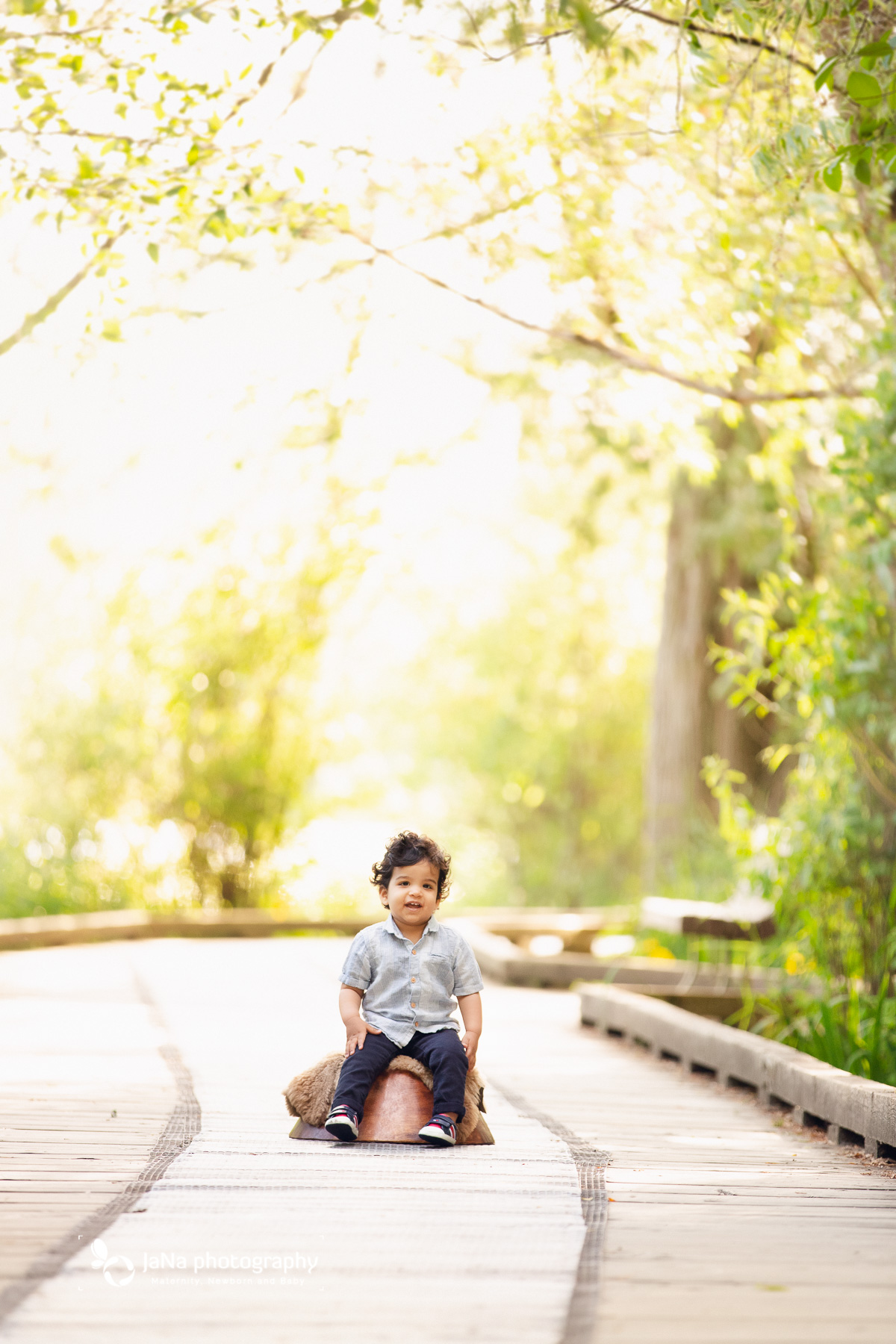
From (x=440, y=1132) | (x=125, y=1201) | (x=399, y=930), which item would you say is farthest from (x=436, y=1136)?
(x=125, y=1201)

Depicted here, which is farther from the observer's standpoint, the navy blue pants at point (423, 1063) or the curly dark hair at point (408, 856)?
the curly dark hair at point (408, 856)

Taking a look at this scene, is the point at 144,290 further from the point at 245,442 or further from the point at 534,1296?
the point at 534,1296

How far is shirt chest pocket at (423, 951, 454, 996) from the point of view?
4109 millimetres

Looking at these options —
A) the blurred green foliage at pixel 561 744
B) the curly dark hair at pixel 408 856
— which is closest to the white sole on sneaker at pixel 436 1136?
the curly dark hair at pixel 408 856

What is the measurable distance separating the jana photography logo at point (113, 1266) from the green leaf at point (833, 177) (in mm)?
3290

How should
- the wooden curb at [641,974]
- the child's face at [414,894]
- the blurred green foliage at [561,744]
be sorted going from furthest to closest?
the blurred green foliage at [561,744] → the wooden curb at [641,974] → the child's face at [414,894]

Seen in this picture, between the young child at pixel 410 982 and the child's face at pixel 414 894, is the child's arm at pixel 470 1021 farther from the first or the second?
the child's face at pixel 414 894

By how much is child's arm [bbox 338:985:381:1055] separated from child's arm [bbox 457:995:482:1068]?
0.26 metres

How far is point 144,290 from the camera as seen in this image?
6.24 metres

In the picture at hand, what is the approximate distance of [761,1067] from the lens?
487 centimetres

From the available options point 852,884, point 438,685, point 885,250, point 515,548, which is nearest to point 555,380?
point 885,250

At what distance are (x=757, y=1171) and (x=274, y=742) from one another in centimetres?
885

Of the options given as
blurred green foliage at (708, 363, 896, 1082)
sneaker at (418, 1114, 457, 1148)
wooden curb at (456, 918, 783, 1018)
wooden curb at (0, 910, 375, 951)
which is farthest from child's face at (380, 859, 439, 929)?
wooden curb at (0, 910, 375, 951)

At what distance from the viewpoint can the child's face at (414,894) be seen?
13.5ft
